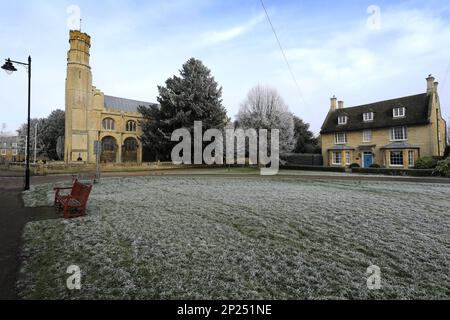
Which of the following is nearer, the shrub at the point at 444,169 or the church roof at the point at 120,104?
the shrub at the point at 444,169

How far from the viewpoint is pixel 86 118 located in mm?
45281

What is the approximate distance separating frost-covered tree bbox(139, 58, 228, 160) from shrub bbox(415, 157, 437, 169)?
77.8 feet

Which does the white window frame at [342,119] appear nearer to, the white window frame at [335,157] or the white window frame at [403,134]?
→ the white window frame at [335,157]

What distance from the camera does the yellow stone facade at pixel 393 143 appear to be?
28.3 metres

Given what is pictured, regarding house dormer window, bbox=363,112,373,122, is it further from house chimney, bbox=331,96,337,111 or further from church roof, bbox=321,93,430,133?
house chimney, bbox=331,96,337,111

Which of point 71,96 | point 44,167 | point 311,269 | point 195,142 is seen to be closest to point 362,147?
point 195,142

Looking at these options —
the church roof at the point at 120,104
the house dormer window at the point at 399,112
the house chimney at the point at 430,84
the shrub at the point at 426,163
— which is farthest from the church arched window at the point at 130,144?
the house chimney at the point at 430,84

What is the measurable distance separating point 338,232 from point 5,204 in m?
11.8

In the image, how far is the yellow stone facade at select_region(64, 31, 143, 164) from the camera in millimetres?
44031

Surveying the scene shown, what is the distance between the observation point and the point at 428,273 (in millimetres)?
3650

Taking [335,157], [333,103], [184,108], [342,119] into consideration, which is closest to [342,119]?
[342,119]

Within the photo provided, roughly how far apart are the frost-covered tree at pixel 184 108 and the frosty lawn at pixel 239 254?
2588cm

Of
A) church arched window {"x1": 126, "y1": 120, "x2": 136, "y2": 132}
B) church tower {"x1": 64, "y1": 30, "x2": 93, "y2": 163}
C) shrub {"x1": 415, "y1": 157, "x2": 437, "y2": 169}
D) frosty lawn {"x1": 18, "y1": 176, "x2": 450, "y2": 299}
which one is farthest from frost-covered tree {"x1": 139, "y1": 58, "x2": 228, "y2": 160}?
frosty lawn {"x1": 18, "y1": 176, "x2": 450, "y2": 299}
